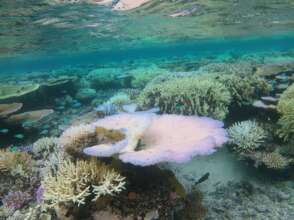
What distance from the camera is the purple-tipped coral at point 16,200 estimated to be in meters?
5.36

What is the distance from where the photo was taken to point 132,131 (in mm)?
3529

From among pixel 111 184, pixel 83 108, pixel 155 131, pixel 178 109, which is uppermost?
pixel 155 131

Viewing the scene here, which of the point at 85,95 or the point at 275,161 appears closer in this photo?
the point at 275,161

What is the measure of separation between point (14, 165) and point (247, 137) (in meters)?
5.24

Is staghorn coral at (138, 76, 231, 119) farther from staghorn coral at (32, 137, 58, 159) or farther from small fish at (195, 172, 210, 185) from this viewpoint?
staghorn coral at (32, 137, 58, 159)

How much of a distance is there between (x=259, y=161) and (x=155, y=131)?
10.8 feet

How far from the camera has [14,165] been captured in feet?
19.8

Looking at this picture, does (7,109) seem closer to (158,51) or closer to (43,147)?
(43,147)

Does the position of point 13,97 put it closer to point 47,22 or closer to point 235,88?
point 235,88

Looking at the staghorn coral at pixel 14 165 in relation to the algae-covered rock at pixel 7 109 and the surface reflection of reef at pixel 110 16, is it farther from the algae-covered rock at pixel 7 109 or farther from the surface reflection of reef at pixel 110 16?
the surface reflection of reef at pixel 110 16

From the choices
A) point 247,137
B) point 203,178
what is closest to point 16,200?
point 203,178

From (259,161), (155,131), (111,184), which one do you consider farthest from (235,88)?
(111,184)

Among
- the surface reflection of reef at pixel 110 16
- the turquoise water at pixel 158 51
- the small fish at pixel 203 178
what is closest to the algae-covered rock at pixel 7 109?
the small fish at pixel 203 178

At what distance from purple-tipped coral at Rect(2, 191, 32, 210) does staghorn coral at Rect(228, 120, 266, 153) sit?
4.60m
